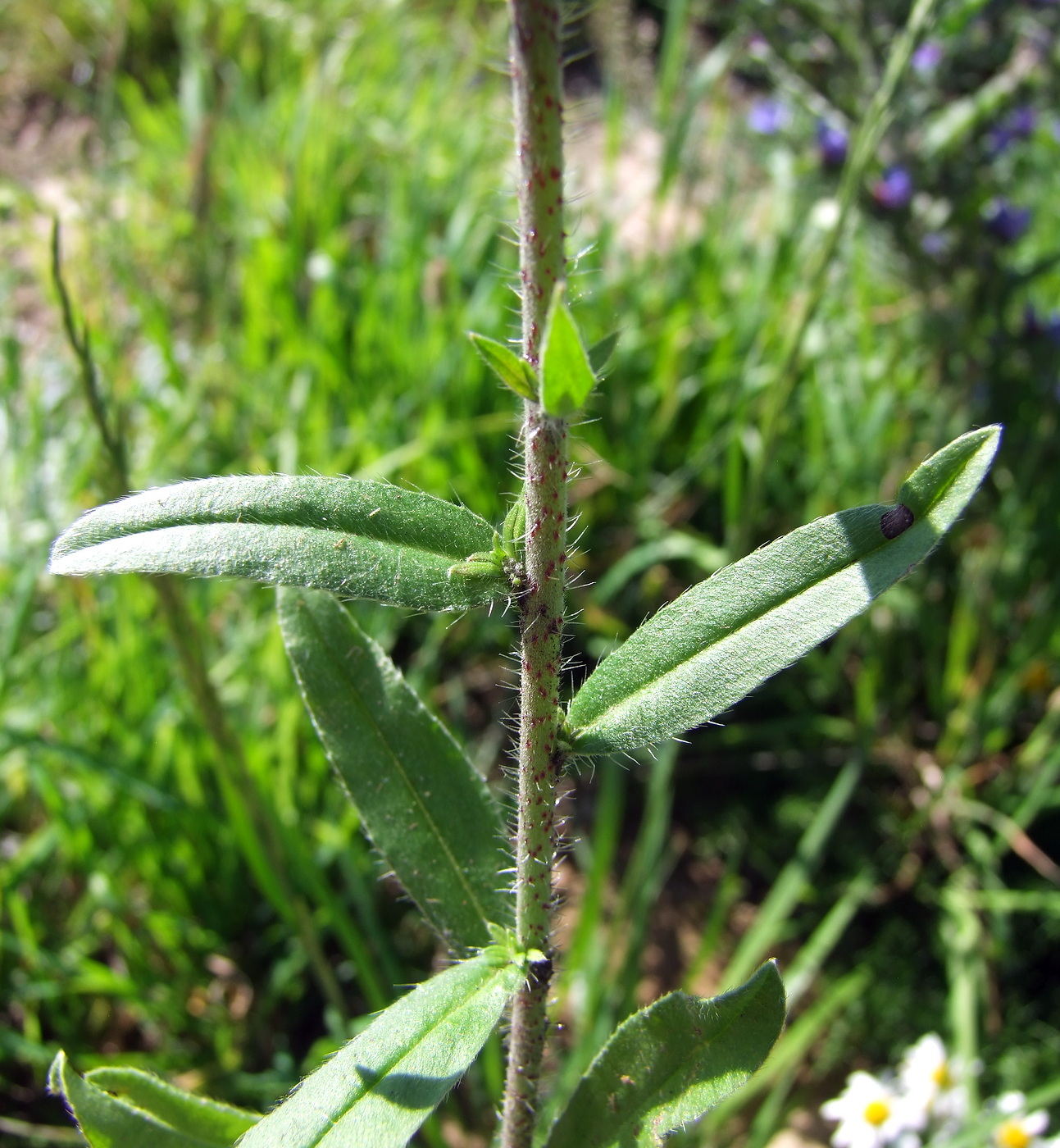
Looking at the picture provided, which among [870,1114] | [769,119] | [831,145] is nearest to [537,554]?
[870,1114]

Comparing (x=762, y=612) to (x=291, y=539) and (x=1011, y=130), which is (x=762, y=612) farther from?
(x=1011, y=130)

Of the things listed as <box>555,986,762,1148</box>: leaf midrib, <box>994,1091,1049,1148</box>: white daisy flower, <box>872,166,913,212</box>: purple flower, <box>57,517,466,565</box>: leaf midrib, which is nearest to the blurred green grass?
<box>872,166,913,212</box>: purple flower

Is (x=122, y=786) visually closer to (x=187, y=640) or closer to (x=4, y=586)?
(x=4, y=586)

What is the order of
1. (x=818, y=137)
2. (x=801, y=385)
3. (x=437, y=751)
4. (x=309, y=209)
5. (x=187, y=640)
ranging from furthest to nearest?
1. (x=309, y=209)
2. (x=801, y=385)
3. (x=818, y=137)
4. (x=187, y=640)
5. (x=437, y=751)

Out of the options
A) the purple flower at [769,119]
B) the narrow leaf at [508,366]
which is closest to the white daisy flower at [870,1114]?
the narrow leaf at [508,366]

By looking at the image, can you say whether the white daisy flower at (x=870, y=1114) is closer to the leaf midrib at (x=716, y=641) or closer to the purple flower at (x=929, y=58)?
the leaf midrib at (x=716, y=641)

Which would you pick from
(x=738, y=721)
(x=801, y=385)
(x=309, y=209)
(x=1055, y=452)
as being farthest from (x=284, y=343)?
(x=1055, y=452)
